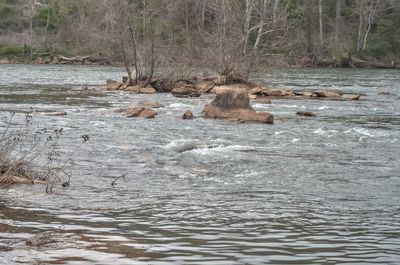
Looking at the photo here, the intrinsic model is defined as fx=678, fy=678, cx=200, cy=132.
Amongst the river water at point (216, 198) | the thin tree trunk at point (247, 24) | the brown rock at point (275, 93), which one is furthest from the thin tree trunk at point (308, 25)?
the river water at point (216, 198)

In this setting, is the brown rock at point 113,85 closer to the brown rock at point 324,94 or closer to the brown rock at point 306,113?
the brown rock at point 324,94

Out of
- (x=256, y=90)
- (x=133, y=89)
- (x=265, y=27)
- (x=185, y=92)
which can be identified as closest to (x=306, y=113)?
(x=256, y=90)

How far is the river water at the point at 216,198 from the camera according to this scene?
7121 millimetres

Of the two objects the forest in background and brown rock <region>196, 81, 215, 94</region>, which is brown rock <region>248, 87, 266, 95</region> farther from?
the forest in background

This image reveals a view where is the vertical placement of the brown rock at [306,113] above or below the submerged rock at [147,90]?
below

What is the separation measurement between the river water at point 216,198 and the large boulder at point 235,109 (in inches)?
37.0

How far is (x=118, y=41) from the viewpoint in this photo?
3409 centimetres

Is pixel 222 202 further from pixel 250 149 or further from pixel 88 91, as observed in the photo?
pixel 88 91

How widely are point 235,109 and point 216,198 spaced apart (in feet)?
36.0

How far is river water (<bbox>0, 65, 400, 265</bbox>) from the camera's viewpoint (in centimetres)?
712

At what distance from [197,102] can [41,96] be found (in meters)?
6.90

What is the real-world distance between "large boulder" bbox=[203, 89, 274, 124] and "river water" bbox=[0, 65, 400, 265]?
3.09 ft

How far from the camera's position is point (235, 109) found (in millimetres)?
20562

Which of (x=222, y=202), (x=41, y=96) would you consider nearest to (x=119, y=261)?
(x=222, y=202)
